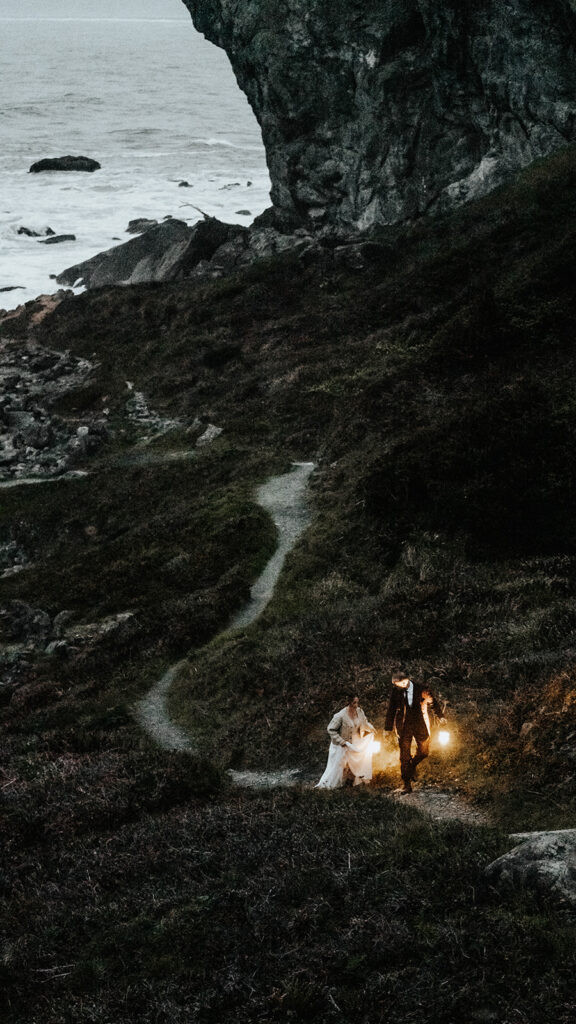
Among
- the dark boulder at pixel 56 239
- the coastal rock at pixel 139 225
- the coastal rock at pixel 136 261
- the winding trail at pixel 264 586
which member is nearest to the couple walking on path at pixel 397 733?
the winding trail at pixel 264 586

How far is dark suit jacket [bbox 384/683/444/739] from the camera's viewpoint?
1177 cm

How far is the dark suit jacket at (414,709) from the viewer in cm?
1177

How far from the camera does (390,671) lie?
15.5 metres

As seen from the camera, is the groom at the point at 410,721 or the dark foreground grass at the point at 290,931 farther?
the groom at the point at 410,721

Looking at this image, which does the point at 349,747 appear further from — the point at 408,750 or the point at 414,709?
the point at 414,709

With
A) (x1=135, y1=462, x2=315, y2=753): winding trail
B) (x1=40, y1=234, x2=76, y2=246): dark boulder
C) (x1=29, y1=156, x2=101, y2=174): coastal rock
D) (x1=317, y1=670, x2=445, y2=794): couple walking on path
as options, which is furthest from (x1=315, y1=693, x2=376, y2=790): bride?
(x1=29, y1=156, x2=101, y2=174): coastal rock

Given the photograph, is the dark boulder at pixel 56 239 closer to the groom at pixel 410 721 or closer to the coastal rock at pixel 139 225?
the coastal rock at pixel 139 225

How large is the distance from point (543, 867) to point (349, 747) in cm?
490

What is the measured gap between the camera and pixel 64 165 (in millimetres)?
124500

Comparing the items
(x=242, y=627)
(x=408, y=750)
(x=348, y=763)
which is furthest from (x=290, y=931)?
(x=242, y=627)

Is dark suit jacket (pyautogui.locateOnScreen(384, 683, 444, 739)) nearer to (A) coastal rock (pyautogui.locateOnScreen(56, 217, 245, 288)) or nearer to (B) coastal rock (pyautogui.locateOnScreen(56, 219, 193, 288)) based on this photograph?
(A) coastal rock (pyautogui.locateOnScreen(56, 217, 245, 288))

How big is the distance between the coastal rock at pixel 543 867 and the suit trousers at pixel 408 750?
12.1ft

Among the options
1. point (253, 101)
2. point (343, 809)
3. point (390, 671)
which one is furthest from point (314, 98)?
point (343, 809)

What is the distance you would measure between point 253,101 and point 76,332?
36169mm
